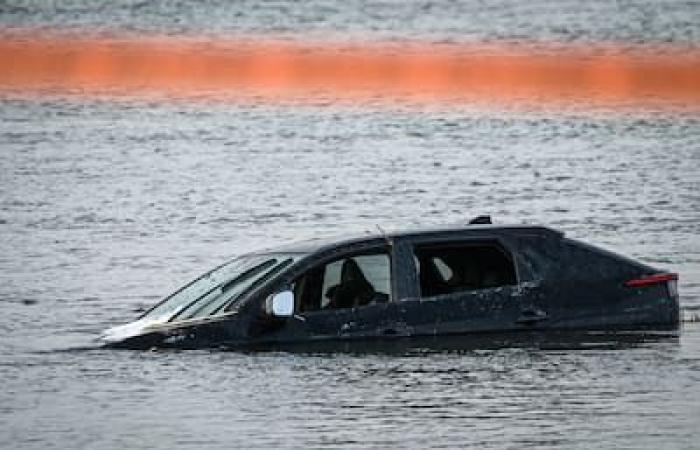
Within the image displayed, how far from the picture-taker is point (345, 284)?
755 inches

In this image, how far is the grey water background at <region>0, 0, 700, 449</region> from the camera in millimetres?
16516

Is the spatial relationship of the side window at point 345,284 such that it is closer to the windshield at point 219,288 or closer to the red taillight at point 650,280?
the windshield at point 219,288

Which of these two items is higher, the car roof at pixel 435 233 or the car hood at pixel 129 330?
the car roof at pixel 435 233

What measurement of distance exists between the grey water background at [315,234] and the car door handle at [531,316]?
0.16 meters

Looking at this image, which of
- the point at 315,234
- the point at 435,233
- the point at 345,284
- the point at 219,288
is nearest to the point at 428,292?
the point at 435,233

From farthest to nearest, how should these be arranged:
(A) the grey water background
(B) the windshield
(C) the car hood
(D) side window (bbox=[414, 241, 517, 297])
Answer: (C) the car hood → (B) the windshield → (D) side window (bbox=[414, 241, 517, 297]) → (A) the grey water background

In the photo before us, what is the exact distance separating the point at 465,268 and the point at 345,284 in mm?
959

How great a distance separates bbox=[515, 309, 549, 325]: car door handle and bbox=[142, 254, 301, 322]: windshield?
5.92 feet

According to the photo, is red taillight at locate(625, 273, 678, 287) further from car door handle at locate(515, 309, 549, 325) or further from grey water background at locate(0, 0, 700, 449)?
car door handle at locate(515, 309, 549, 325)

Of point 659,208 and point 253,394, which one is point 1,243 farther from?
point 253,394

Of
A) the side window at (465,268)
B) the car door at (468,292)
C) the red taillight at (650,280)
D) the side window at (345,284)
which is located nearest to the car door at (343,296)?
the side window at (345,284)

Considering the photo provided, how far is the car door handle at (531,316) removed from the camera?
19.3 meters

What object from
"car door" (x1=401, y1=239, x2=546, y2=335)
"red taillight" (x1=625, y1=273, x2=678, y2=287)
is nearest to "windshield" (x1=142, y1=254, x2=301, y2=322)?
"car door" (x1=401, y1=239, x2=546, y2=335)

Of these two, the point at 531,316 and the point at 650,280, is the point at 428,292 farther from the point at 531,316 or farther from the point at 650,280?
the point at 650,280
